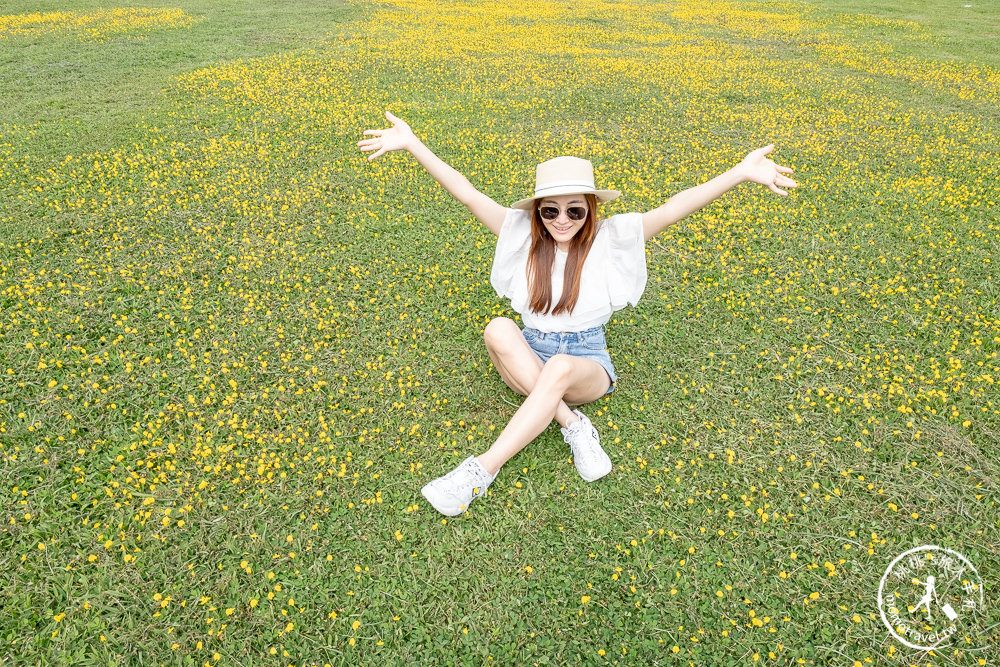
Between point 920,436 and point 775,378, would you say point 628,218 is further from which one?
point 920,436

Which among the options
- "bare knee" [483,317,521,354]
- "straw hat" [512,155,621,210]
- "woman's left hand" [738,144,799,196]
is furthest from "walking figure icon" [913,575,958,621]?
"straw hat" [512,155,621,210]

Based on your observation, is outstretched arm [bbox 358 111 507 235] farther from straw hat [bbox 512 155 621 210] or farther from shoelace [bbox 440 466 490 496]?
shoelace [bbox 440 466 490 496]

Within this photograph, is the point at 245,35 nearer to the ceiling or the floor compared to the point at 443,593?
nearer to the ceiling

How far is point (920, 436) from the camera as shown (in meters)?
5.38

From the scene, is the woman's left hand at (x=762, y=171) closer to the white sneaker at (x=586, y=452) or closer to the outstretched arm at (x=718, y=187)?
the outstretched arm at (x=718, y=187)

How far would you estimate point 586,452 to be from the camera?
4.97m

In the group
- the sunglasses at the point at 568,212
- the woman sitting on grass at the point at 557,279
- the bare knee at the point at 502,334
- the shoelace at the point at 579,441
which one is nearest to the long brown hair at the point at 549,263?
the woman sitting on grass at the point at 557,279

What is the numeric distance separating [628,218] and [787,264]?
4435mm

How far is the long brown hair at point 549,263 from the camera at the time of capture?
4715mm

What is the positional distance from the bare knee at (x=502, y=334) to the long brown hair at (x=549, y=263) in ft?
1.08

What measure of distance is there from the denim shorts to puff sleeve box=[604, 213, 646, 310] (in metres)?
0.42

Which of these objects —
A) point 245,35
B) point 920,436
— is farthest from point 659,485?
Result: point 245,35

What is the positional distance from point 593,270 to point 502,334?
37.1 inches

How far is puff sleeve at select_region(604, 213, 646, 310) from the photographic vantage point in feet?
15.3
